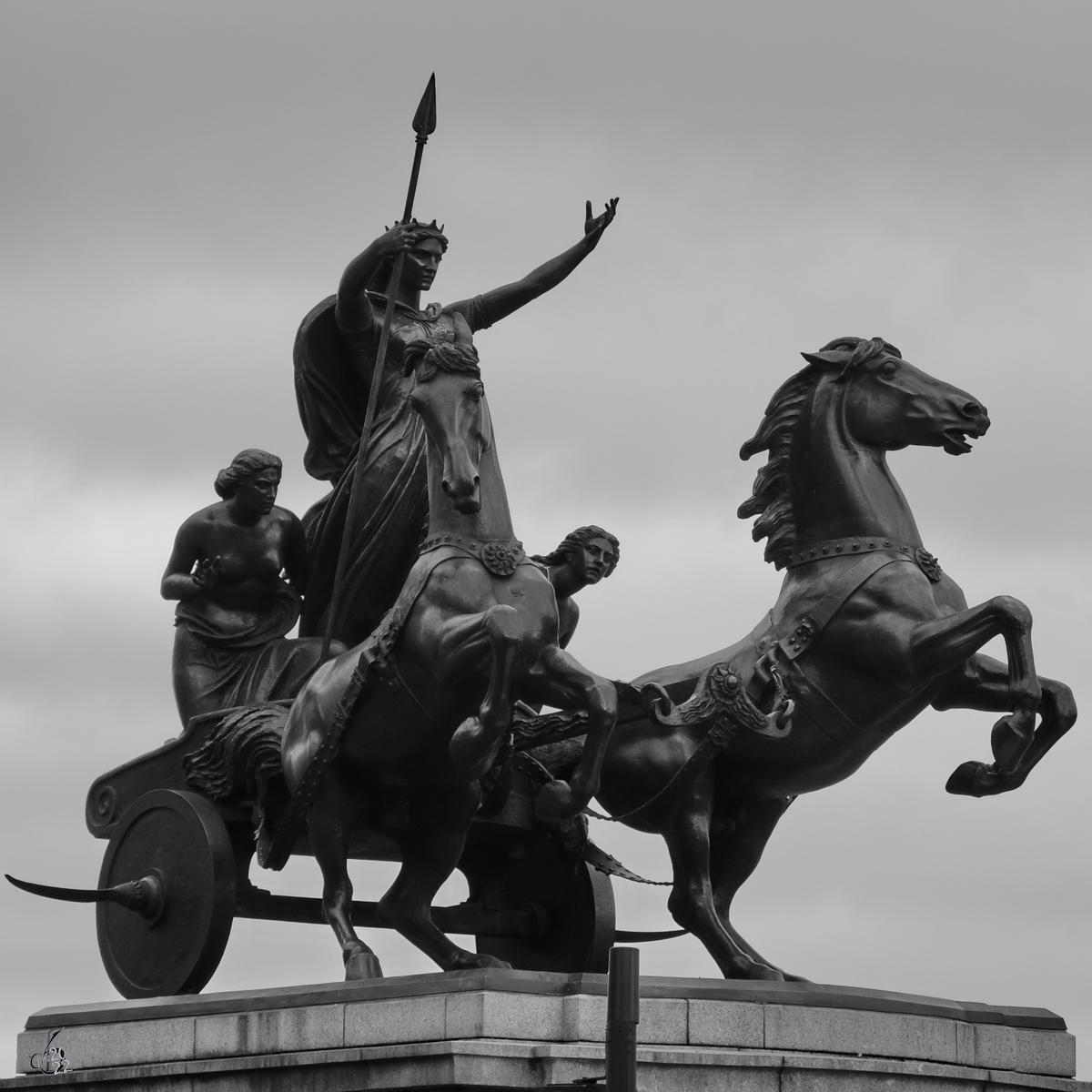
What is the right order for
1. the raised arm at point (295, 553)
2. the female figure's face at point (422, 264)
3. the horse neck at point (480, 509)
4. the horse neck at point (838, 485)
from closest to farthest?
the horse neck at point (480, 509)
the horse neck at point (838, 485)
the female figure's face at point (422, 264)
the raised arm at point (295, 553)

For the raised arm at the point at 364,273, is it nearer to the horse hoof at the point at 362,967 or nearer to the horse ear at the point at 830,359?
the horse ear at the point at 830,359

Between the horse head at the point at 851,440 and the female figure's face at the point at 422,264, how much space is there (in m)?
2.00

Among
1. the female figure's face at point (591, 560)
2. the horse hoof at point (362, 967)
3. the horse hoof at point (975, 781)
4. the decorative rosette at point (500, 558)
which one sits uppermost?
the female figure's face at point (591, 560)

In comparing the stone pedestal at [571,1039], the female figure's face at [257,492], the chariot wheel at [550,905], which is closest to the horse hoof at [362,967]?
the stone pedestal at [571,1039]

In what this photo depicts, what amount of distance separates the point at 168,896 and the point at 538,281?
3.68m

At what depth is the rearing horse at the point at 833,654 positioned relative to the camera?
11344mm

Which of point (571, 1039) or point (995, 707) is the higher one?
point (995, 707)

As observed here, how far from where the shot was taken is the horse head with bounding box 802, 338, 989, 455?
1204 cm

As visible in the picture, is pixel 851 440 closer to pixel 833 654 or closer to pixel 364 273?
pixel 833 654

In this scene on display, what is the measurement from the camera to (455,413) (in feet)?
35.6

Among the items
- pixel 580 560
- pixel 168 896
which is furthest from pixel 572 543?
pixel 168 896

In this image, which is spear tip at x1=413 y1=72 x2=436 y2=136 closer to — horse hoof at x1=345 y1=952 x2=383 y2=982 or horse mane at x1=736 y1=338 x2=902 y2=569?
horse mane at x1=736 y1=338 x2=902 y2=569

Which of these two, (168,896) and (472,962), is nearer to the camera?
(472,962)

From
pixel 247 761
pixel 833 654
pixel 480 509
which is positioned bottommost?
pixel 247 761
